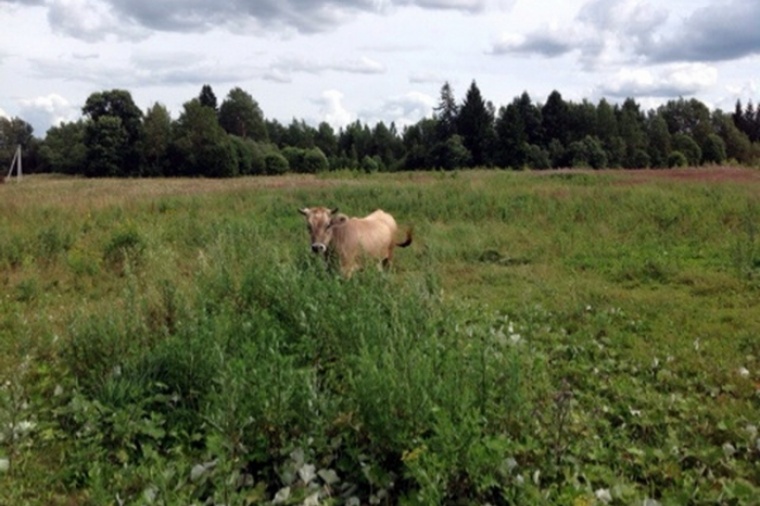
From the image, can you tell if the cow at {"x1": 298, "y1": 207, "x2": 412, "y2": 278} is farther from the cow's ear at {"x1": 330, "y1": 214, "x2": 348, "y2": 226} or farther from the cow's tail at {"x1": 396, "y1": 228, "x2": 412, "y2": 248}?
the cow's tail at {"x1": 396, "y1": 228, "x2": 412, "y2": 248}

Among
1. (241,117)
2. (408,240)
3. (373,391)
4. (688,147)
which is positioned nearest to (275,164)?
(241,117)

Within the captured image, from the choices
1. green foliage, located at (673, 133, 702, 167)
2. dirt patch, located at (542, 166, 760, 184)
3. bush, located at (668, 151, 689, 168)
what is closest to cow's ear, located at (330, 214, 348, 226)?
dirt patch, located at (542, 166, 760, 184)

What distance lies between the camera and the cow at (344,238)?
9.29 meters

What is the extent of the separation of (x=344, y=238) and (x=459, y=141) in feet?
169

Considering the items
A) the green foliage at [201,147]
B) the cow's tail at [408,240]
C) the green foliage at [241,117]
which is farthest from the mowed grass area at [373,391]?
the green foliage at [241,117]

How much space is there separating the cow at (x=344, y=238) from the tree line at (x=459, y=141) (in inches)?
1680

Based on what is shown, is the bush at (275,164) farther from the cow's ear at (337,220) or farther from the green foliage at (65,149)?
the cow's ear at (337,220)

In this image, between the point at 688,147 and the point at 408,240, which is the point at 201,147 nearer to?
the point at 688,147

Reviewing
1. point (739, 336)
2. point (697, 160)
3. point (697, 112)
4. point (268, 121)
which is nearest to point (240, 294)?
point (739, 336)

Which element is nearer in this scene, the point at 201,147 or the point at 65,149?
the point at 201,147

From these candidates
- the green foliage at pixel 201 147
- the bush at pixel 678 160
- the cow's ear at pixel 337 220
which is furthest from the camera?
the green foliage at pixel 201 147

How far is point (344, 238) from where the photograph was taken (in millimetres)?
9742

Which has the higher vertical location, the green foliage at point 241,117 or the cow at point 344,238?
the green foliage at point 241,117

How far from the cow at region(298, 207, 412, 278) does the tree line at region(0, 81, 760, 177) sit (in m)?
42.7
